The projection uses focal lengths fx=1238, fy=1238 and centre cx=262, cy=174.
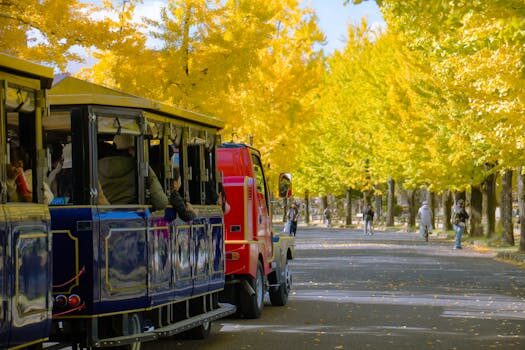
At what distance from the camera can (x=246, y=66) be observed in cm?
2711

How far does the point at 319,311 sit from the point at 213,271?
13.3 feet

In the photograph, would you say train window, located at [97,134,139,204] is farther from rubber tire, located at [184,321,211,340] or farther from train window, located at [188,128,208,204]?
rubber tire, located at [184,321,211,340]

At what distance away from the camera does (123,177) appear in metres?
11.5

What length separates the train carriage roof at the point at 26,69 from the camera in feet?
27.5

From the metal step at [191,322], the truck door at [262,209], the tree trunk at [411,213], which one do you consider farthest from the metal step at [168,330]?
the tree trunk at [411,213]

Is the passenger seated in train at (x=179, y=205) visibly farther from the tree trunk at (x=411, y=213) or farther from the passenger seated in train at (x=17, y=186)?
the tree trunk at (x=411, y=213)

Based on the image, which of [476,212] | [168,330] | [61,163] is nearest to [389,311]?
[168,330]

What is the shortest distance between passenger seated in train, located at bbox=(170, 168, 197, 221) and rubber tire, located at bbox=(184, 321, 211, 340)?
210cm

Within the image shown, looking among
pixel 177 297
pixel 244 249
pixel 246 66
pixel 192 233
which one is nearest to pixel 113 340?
pixel 177 297

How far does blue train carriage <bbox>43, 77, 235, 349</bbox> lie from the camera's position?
10.5 metres

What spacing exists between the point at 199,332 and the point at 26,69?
639cm

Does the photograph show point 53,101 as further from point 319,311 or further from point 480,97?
point 480,97

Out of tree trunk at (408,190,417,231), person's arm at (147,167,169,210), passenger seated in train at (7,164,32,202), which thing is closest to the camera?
passenger seated in train at (7,164,32,202)

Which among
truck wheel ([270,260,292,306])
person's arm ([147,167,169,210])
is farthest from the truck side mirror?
person's arm ([147,167,169,210])
